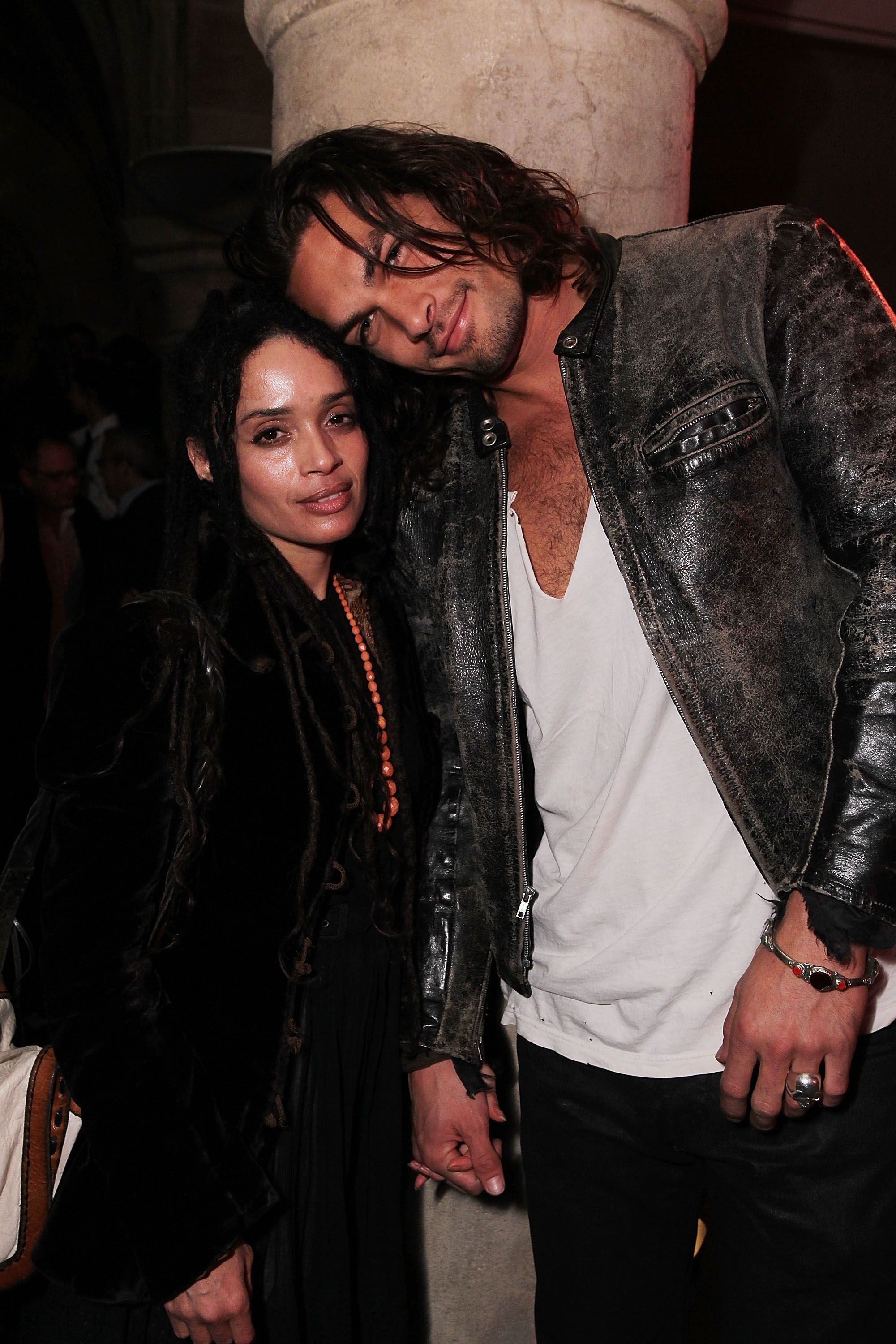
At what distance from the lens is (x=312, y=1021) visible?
1.83 m

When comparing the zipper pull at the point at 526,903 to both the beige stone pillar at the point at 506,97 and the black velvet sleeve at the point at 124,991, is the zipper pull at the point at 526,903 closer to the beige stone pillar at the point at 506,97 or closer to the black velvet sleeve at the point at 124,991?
the black velvet sleeve at the point at 124,991

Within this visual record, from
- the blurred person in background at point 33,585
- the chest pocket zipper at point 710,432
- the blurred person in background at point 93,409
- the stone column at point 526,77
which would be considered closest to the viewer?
the chest pocket zipper at point 710,432

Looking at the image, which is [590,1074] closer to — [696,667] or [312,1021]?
[312,1021]

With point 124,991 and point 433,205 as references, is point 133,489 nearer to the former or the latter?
point 433,205

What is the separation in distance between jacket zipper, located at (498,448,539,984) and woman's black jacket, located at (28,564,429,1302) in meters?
0.38

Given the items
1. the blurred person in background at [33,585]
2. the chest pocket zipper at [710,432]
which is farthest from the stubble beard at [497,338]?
the blurred person in background at [33,585]

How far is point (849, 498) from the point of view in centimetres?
149

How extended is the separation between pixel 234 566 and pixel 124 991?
77cm

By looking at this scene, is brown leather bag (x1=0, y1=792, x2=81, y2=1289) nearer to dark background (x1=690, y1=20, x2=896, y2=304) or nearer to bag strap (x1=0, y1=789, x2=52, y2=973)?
bag strap (x1=0, y1=789, x2=52, y2=973)

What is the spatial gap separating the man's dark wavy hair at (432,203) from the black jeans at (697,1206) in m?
1.46

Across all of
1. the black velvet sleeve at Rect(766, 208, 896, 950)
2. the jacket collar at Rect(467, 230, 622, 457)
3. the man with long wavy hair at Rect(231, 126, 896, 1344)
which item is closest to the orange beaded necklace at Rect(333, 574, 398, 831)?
the man with long wavy hair at Rect(231, 126, 896, 1344)

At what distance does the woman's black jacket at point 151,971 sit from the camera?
62.9 inches

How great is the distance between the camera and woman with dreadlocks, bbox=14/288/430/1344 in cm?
161

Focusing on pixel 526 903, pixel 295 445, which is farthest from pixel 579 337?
pixel 526 903
